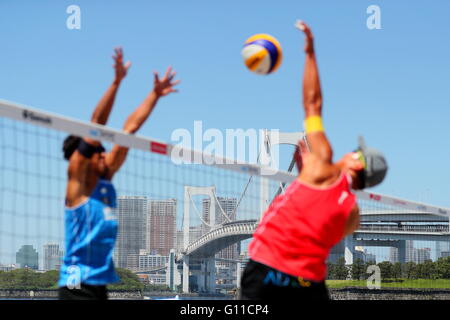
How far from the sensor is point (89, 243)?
4777mm

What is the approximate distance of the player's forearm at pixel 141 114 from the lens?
532 cm

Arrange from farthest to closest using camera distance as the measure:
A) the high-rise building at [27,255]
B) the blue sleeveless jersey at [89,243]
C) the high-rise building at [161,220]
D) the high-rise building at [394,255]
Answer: the high-rise building at [394,255]
the high-rise building at [161,220]
the high-rise building at [27,255]
the blue sleeveless jersey at [89,243]

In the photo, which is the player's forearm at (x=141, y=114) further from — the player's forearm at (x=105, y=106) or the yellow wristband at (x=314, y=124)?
the yellow wristband at (x=314, y=124)

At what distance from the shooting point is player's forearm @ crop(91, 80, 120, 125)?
518 cm

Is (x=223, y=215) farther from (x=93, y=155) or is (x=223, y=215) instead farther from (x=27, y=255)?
(x=93, y=155)

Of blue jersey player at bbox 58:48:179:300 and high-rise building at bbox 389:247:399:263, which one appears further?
high-rise building at bbox 389:247:399:263

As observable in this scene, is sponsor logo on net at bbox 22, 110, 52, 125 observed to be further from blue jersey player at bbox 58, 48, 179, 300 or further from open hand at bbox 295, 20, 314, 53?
→ open hand at bbox 295, 20, 314, 53

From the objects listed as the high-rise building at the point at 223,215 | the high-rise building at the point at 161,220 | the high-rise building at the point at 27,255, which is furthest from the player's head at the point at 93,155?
the high-rise building at the point at 223,215

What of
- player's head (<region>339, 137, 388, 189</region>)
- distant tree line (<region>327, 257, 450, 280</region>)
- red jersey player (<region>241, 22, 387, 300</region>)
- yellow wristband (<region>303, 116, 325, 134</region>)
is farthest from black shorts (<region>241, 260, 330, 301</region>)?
distant tree line (<region>327, 257, 450, 280</region>)

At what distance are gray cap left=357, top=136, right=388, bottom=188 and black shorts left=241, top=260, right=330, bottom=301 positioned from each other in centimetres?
77

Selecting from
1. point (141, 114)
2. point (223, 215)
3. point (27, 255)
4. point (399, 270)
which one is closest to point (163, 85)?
point (141, 114)

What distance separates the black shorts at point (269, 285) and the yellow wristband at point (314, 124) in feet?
2.91
